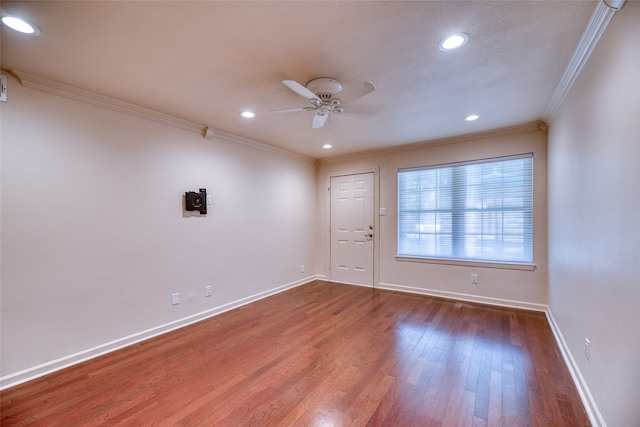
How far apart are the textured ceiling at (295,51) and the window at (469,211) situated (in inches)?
41.5

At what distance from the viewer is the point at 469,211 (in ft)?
13.4

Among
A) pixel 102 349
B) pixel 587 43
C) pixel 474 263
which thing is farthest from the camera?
pixel 474 263

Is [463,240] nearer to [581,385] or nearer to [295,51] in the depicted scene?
[581,385]

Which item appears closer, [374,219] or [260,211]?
[260,211]

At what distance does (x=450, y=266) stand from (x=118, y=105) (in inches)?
183

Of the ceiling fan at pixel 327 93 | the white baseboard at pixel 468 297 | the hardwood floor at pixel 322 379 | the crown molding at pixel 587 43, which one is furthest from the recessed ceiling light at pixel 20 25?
the white baseboard at pixel 468 297

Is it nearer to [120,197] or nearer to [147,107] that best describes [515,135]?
[147,107]

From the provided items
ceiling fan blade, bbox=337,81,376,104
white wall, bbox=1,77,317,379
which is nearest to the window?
ceiling fan blade, bbox=337,81,376,104

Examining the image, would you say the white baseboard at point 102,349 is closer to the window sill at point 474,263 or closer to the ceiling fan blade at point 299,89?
the window sill at point 474,263

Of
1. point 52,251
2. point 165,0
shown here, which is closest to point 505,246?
point 165,0

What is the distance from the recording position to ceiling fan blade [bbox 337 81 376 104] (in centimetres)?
207

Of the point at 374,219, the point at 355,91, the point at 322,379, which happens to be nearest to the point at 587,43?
the point at 355,91

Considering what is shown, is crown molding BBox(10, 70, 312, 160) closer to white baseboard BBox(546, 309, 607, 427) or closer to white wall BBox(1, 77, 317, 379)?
white wall BBox(1, 77, 317, 379)

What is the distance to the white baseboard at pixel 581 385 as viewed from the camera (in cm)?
166
